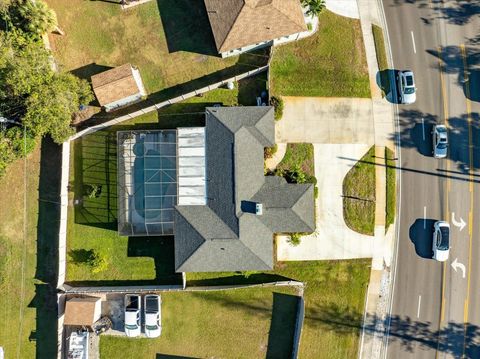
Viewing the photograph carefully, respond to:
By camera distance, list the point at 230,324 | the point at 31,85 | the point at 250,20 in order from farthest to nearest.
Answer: the point at 230,324, the point at 250,20, the point at 31,85

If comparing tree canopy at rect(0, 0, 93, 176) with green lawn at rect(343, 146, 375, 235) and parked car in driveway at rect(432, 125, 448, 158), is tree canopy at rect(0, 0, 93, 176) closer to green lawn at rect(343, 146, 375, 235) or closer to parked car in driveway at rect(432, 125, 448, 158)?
green lawn at rect(343, 146, 375, 235)

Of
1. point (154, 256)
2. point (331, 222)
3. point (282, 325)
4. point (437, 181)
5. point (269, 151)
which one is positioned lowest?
point (282, 325)

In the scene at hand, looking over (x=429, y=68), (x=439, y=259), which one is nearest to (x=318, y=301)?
(x=439, y=259)

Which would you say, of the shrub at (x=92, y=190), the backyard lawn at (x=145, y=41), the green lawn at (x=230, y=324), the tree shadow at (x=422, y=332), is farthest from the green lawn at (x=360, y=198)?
→ the shrub at (x=92, y=190)

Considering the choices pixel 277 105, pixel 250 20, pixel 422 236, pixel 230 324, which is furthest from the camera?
pixel 422 236

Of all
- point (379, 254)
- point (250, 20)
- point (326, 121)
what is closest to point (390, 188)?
point (379, 254)

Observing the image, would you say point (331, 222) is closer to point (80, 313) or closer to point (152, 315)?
point (152, 315)

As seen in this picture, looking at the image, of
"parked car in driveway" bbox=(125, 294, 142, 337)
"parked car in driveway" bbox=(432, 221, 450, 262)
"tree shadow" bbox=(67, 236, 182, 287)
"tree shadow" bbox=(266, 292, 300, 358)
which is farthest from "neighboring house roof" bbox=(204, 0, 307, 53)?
"parked car in driveway" bbox=(125, 294, 142, 337)
